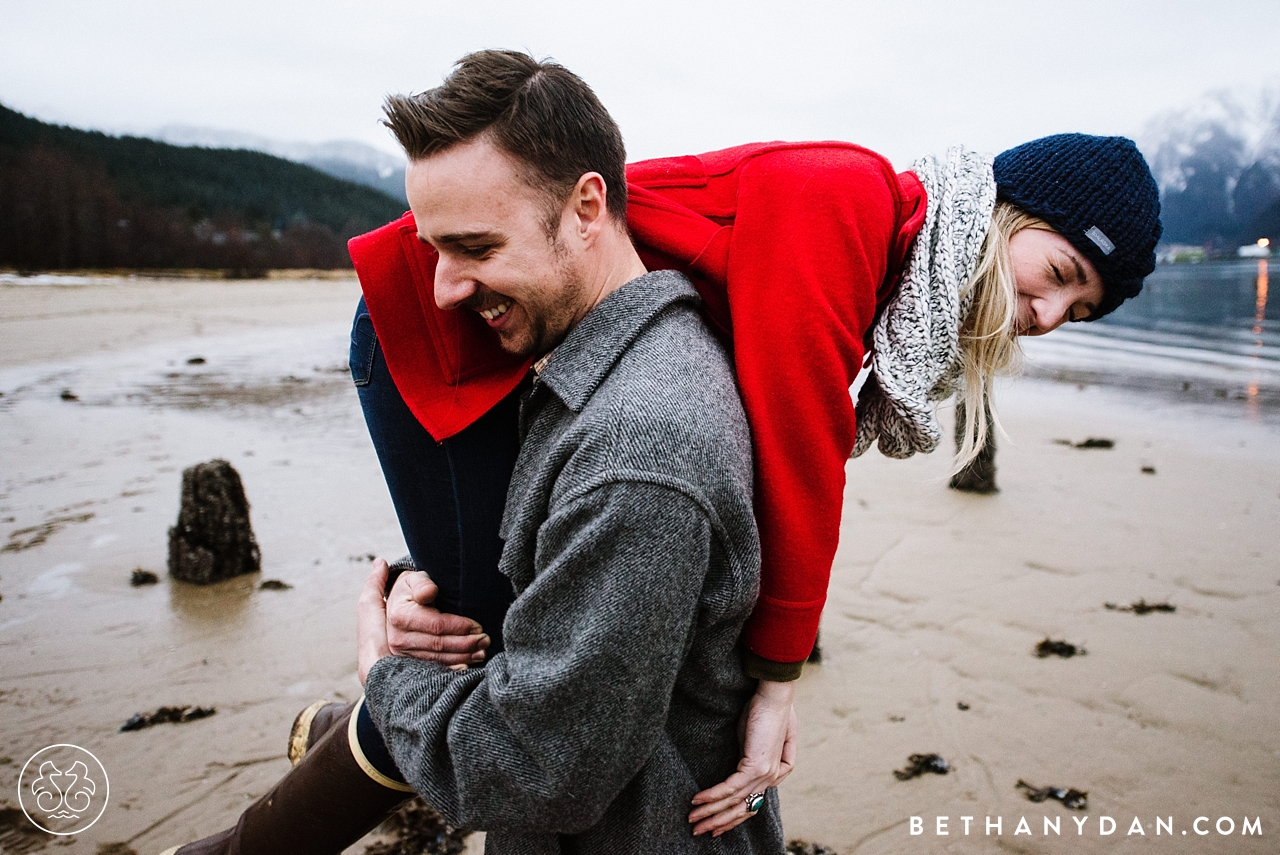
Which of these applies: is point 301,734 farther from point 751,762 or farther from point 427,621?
point 751,762

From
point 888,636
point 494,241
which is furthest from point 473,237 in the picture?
point 888,636

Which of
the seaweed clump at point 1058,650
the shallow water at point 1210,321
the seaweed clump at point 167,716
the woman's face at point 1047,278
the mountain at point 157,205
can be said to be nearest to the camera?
the woman's face at point 1047,278

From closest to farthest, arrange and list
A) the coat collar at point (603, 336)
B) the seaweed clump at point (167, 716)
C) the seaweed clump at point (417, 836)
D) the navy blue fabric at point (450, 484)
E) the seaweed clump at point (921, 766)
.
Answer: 1. the coat collar at point (603, 336)
2. the navy blue fabric at point (450, 484)
3. the seaweed clump at point (417, 836)
4. the seaweed clump at point (921, 766)
5. the seaweed clump at point (167, 716)

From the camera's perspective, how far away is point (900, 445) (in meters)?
1.78

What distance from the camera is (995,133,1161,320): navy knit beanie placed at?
170 cm

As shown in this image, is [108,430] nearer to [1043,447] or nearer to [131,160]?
[1043,447]

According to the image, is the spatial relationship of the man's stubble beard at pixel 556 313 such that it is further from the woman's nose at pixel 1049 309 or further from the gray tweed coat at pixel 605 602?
the woman's nose at pixel 1049 309

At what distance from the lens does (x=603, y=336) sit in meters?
1.35

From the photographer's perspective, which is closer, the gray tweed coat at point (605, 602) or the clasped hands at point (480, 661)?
the gray tweed coat at point (605, 602)

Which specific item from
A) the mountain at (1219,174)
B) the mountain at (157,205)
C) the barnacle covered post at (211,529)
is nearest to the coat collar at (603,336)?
the barnacle covered post at (211,529)

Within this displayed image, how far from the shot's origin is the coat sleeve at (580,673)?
1.12 meters

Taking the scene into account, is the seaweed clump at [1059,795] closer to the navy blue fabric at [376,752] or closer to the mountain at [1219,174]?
the navy blue fabric at [376,752]

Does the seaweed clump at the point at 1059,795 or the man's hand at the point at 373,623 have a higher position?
the man's hand at the point at 373,623

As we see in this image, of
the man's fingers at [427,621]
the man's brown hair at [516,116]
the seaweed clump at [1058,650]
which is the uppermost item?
the man's brown hair at [516,116]
